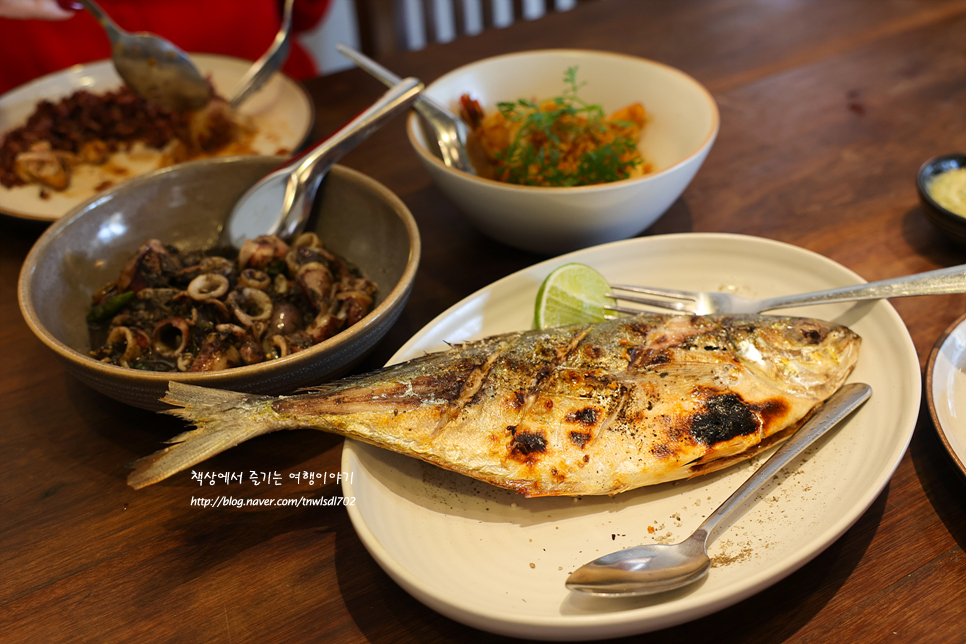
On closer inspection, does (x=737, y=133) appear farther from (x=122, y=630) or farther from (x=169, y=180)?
(x=122, y=630)

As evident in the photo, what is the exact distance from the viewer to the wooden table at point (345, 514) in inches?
38.8

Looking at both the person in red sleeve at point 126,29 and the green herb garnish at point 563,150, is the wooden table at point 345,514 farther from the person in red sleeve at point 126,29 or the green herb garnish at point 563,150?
the person in red sleeve at point 126,29

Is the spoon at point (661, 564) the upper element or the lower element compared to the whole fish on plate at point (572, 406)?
lower

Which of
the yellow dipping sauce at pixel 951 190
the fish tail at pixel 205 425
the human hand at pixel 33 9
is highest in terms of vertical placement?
the human hand at pixel 33 9

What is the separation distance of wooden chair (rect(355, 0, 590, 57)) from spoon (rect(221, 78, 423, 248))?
1765 millimetres

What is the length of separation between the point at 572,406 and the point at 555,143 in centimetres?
86

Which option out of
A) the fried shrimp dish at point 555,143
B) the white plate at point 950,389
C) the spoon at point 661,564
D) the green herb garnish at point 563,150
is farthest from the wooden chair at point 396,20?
the spoon at point 661,564

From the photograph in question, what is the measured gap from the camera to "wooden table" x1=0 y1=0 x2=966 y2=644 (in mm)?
985

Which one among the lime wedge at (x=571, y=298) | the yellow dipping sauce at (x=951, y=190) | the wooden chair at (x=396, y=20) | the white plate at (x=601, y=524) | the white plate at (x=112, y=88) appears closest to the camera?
the white plate at (x=601, y=524)

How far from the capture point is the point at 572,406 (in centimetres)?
111

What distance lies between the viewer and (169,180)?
5.45ft

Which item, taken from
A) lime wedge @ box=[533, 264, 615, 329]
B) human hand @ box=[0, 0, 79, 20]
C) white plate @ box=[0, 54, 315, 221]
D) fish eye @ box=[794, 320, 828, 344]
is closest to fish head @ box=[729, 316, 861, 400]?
fish eye @ box=[794, 320, 828, 344]

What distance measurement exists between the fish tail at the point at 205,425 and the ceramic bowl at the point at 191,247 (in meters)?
0.05

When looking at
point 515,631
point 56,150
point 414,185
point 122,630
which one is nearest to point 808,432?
point 515,631
